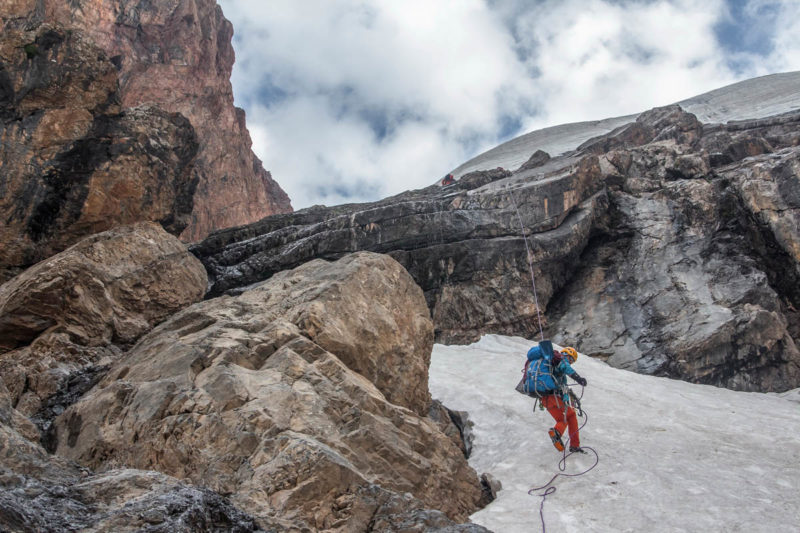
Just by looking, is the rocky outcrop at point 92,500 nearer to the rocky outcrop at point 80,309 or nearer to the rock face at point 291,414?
the rock face at point 291,414

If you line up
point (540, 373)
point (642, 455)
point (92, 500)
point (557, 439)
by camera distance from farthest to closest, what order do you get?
1. point (540, 373)
2. point (557, 439)
3. point (642, 455)
4. point (92, 500)

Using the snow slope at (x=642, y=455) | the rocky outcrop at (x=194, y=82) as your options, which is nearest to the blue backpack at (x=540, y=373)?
the snow slope at (x=642, y=455)

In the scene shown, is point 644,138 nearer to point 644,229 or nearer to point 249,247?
point 644,229

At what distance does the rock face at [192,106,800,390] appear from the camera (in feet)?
54.0

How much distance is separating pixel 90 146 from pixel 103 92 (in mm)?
1671

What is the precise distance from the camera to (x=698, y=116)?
154 ft

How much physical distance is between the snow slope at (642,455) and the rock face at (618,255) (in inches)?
79.3

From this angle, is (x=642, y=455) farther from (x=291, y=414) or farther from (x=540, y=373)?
(x=291, y=414)

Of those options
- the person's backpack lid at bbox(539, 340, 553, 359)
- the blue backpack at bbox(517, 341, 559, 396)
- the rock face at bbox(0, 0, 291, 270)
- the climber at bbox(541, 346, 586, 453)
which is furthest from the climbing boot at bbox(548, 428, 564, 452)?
the rock face at bbox(0, 0, 291, 270)

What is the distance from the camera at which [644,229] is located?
20328 mm

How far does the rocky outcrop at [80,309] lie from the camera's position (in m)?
8.76

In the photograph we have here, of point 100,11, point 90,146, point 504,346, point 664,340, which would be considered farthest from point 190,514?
point 100,11

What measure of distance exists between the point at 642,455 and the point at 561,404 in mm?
1569

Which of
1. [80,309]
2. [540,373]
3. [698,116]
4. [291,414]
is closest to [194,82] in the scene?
[80,309]
